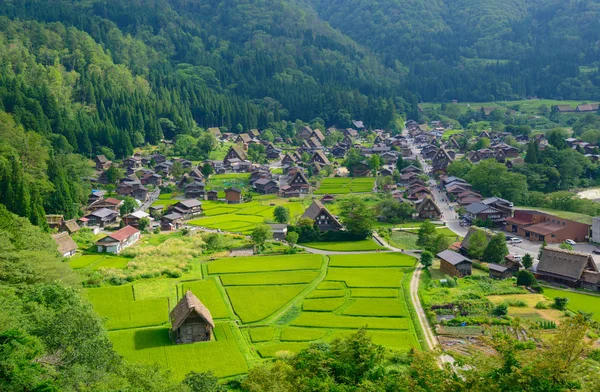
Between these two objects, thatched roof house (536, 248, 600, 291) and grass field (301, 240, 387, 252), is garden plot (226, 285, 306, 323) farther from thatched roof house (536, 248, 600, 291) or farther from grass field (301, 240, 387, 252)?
thatched roof house (536, 248, 600, 291)

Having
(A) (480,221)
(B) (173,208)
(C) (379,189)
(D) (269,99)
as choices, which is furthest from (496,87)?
(B) (173,208)

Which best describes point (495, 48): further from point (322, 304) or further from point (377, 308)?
point (322, 304)

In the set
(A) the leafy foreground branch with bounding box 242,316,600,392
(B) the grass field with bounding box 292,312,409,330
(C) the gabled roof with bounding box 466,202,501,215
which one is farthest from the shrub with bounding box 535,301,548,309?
(C) the gabled roof with bounding box 466,202,501,215

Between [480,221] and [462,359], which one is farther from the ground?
[462,359]

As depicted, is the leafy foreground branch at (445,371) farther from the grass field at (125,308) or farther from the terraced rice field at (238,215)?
the terraced rice field at (238,215)

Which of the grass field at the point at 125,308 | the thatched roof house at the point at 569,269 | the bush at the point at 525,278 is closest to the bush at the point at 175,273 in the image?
the grass field at the point at 125,308

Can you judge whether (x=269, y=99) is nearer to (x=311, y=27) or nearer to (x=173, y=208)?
(x=311, y=27)
